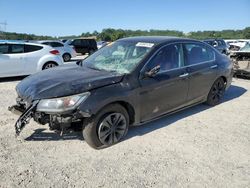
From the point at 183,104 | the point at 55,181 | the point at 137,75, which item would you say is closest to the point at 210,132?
the point at 183,104

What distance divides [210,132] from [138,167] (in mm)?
1885

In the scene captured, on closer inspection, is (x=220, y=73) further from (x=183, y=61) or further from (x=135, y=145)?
(x=135, y=145)

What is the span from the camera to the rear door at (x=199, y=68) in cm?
555

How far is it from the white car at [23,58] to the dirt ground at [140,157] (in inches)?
186

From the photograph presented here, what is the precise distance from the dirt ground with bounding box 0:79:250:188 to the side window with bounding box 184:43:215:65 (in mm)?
1221

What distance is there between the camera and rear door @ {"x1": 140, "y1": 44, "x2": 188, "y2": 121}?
465cm

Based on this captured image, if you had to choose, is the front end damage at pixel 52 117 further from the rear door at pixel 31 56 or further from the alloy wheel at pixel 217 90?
the rear door at pixel 31 56

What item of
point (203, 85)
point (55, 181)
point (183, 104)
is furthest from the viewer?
point (203, 85)

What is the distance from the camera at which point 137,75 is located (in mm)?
4512

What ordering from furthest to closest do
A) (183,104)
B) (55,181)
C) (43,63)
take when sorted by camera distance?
(43,63) → (183,104) → (55,181)

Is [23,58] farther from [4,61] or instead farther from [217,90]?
[217,90]

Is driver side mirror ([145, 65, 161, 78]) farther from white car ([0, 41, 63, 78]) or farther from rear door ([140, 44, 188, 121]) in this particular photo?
white car ([0, 41, 63, 78])

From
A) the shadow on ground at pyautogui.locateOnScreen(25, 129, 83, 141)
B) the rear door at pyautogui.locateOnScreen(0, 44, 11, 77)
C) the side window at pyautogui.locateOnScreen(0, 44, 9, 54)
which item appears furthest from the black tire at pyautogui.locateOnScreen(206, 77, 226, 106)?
the side window at pyautogui.locateOnScreen(0, 44, 9, 54)

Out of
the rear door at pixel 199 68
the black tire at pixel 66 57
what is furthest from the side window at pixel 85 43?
the rear door at pixel 199 68
